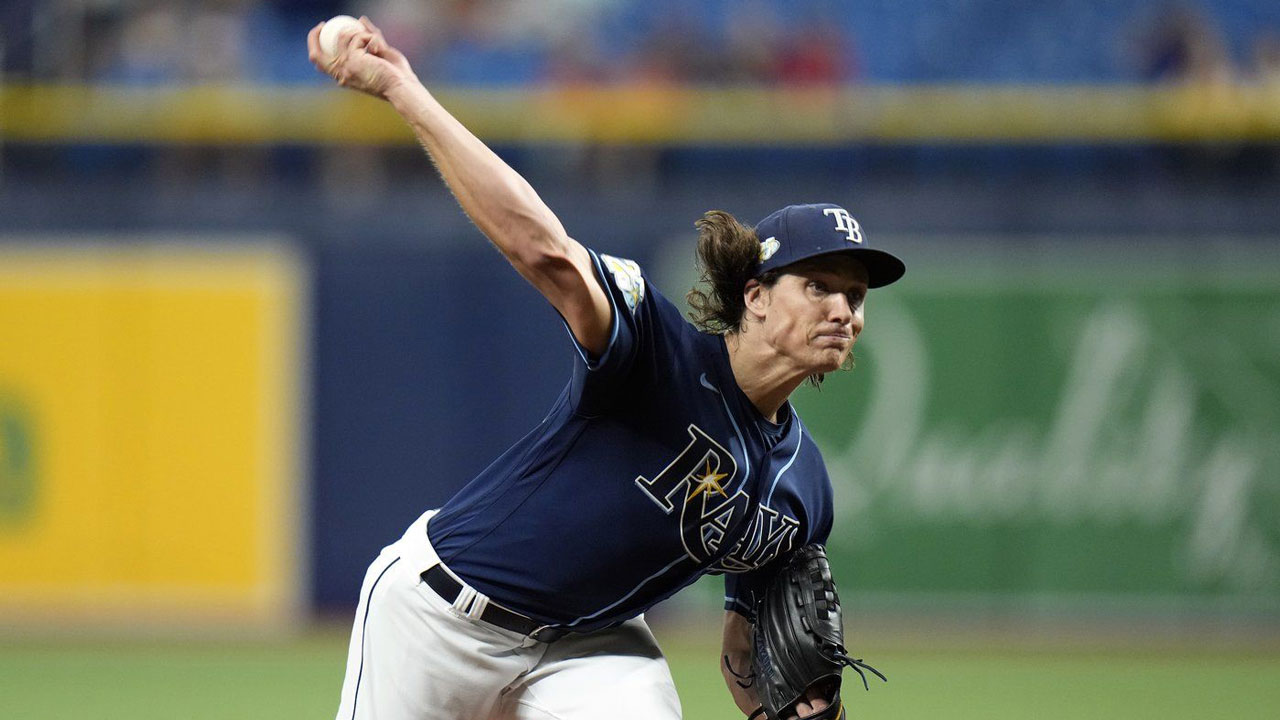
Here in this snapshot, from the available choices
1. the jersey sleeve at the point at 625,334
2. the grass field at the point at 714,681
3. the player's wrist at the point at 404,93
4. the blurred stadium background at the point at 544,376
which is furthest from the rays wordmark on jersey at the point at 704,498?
the blurred stadium background at the point at 544,376

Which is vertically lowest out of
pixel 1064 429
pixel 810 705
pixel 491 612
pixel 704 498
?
pixel 810 705

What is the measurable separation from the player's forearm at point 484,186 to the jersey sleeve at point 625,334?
0.61 ft

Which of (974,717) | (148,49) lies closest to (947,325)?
(974,717)

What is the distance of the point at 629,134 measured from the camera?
10914 millimetres

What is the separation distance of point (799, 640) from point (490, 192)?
1519mm

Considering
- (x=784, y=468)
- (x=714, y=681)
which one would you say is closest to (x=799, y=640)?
(x=784, y=468)

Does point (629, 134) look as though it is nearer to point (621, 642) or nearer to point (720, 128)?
point (720, 128)

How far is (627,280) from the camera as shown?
3.35m

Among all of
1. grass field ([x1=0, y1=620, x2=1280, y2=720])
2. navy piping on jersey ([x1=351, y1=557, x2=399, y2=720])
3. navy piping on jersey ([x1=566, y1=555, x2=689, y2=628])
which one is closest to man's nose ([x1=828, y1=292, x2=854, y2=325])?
navy piping on jersey ([x1=566, y1=555, x2=689, y2=628])

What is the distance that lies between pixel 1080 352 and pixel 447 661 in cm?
740

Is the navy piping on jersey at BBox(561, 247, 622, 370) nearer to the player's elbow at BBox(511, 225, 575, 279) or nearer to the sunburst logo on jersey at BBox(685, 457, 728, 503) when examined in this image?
the player's elbow at BBox(511, 225, 575, 279)

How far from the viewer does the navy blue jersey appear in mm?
3492

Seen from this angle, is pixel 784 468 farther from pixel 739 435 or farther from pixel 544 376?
pixel 544 376

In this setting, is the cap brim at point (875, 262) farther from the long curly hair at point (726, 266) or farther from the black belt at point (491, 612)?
the black belt at point (491, 612)
